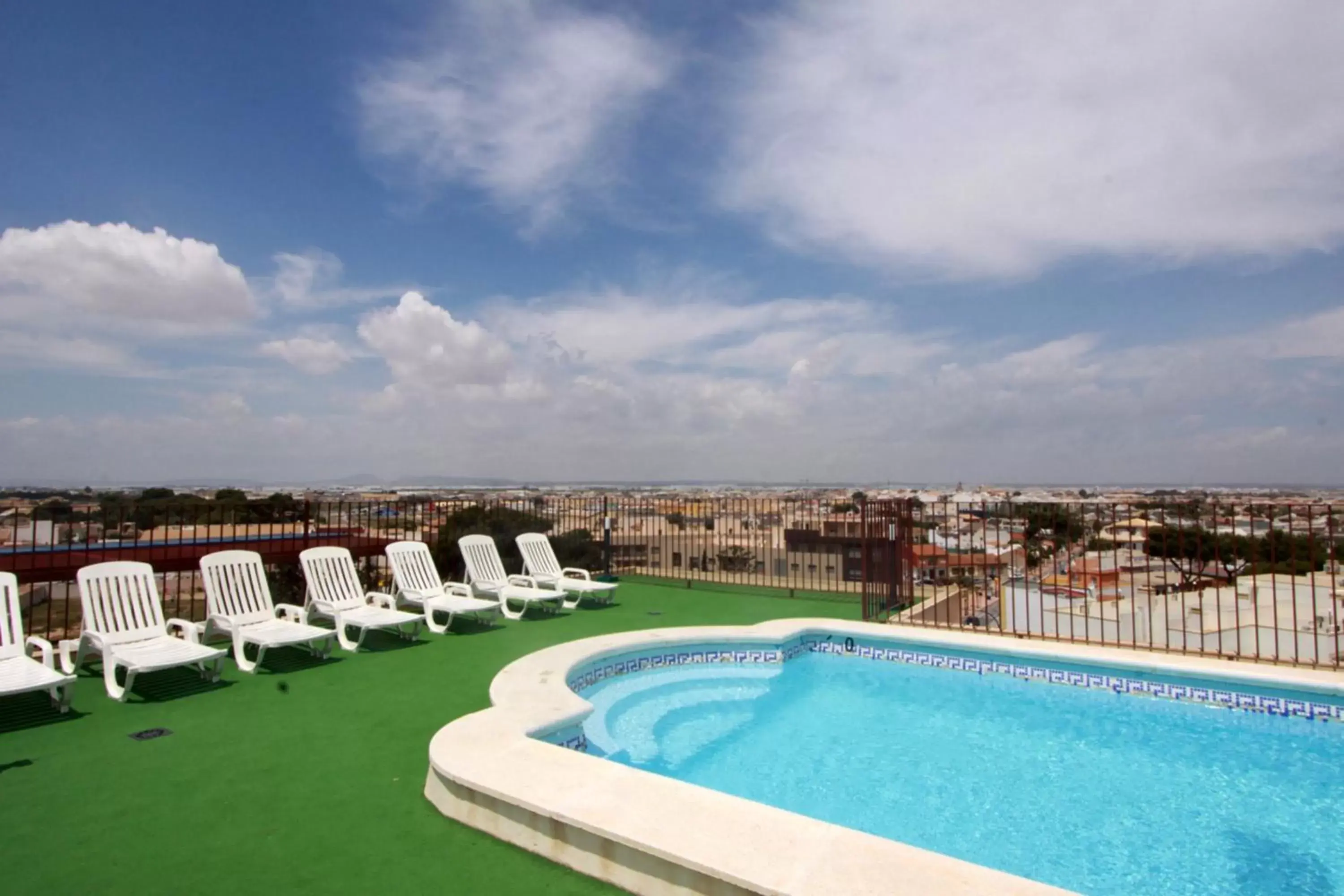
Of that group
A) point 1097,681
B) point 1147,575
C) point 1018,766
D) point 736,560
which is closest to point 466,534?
point 736,560

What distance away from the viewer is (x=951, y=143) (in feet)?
38.0

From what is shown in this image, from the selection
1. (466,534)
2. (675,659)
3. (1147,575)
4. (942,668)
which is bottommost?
(942,668)

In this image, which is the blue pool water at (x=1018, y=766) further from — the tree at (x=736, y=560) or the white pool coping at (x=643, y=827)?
the tree at (x=736, y=560)

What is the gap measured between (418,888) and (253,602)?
5.74 metres

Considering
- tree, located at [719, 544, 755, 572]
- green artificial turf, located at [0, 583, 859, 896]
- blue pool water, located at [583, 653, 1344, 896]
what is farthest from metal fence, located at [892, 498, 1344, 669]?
green artificial turf, located at [0, 583, 859, 896]

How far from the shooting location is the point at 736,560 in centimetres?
1292

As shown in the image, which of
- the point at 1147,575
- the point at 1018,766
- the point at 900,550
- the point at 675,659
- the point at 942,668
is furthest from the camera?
the point at 900,550

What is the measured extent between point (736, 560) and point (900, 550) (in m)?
3.72

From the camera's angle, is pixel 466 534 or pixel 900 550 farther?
pixel 466 534

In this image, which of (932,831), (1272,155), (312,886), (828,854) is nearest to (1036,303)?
(1272,155)

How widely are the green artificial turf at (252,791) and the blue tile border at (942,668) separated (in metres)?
1.33

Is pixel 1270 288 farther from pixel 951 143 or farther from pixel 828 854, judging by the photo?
pixel 828 854

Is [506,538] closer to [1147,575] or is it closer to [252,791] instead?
[252,791]

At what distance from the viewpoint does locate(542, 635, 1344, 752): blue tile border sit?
6402 mm
